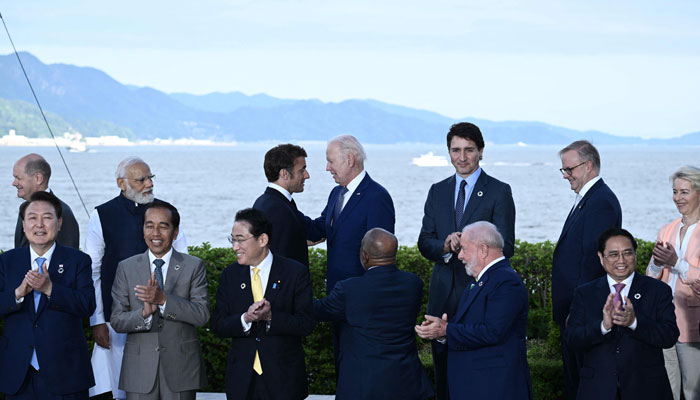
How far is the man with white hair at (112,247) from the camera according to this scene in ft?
19.6

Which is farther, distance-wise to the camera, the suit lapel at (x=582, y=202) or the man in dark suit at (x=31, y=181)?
the man in dark suit at (x=31, y=181)

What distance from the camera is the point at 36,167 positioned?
6590mm

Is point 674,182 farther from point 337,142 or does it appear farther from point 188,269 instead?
point 188,269

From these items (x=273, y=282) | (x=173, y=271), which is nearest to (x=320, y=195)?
(x=173, y=271)

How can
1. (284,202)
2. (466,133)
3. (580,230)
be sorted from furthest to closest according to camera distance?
(284,202) < (466,133) < (580,230)

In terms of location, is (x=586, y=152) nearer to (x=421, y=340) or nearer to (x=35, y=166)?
(x=421, y=340)

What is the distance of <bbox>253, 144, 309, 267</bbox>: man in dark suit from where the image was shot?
5.84m

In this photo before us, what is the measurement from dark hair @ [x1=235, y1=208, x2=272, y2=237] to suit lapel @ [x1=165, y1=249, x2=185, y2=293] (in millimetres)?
601

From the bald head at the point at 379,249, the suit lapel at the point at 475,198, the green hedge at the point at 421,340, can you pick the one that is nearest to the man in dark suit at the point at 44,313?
the bald head at the point at 379,249

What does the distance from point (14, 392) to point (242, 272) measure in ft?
5.30

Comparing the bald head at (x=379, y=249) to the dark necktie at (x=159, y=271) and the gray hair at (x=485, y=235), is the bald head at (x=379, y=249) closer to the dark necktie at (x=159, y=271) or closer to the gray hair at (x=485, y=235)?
the gray hair at (x=485, y=235)

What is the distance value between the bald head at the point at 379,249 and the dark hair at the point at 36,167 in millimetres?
2899

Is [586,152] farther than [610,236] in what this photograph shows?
Yes

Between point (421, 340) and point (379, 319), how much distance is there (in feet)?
10.0
